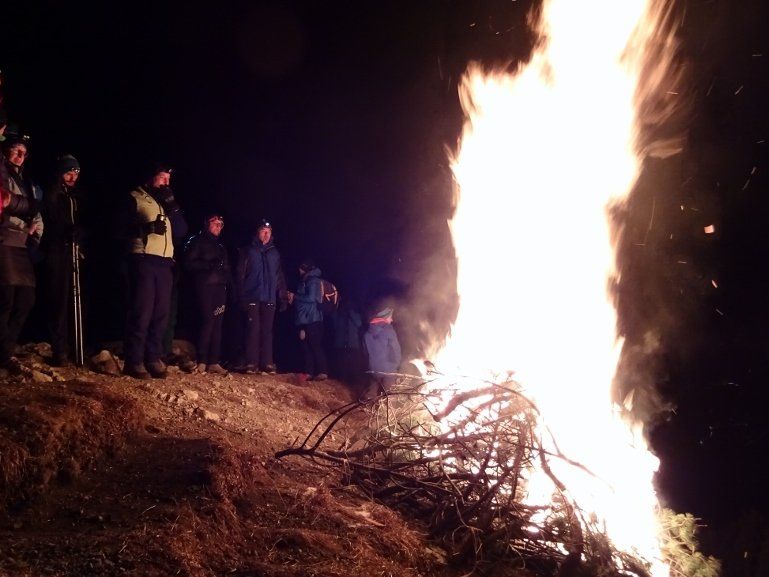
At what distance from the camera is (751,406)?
38.5ft

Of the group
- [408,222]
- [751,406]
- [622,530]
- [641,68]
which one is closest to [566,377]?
[622,530]

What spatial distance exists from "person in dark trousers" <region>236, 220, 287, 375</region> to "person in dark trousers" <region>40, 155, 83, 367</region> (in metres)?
2.44

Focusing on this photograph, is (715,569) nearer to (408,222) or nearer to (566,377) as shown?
(566,377)

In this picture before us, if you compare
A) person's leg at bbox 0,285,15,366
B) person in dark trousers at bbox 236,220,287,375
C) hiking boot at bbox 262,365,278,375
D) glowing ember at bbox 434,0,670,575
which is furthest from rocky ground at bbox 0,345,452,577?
hiking boot at bbox 262,365,278,375

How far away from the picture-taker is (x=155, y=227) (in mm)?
5945

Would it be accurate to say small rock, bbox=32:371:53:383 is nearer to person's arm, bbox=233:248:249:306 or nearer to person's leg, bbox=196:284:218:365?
person's leg, bbox=196:284:218:365

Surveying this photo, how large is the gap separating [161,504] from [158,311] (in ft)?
11.4

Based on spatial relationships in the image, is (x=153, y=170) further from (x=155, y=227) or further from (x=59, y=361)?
(x=59, y=361)

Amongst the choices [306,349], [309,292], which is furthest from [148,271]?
[306,349]

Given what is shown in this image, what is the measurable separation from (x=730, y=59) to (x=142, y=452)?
14535 millimetres

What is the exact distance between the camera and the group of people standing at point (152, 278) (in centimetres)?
512

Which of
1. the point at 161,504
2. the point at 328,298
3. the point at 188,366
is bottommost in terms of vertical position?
the point at 161,504

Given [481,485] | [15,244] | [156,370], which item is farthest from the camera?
[156,370]

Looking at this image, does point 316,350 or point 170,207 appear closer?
point 170,207
